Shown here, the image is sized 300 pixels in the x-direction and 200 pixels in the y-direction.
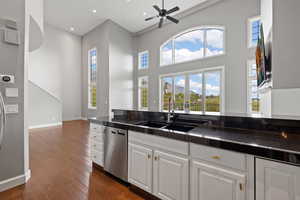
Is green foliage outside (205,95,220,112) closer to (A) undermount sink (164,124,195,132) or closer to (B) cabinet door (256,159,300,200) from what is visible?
(A) undermount sink (164,124,195,132)

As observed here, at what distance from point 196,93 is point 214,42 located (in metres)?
2.07

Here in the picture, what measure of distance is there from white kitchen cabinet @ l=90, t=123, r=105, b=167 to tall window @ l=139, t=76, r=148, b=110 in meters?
5.56

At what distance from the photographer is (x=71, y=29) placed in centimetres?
841

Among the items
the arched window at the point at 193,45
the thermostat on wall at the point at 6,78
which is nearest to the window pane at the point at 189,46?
the arched window at the point at 193,45

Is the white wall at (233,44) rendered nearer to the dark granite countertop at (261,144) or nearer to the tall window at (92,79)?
the dark granite countertop at (261,144)

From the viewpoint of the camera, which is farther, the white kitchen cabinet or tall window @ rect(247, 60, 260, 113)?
tall window @ rect(247, 60, 260, 113)

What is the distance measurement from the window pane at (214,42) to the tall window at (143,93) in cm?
350

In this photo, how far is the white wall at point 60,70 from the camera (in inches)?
293

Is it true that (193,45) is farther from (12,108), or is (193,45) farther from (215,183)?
(12,108)

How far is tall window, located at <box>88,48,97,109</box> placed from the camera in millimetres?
8750

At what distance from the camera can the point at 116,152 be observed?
7.25 feet

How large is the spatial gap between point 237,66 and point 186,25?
9.39 feet

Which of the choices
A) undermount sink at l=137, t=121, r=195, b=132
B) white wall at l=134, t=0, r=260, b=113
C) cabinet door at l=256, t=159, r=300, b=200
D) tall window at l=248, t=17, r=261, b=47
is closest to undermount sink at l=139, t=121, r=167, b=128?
undermount sink at l=137, t=121, r=195, b=132

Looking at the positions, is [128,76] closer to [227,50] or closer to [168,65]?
[168,65]
